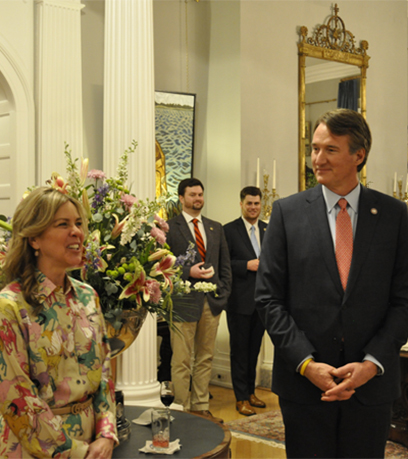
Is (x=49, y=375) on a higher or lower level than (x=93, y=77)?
lower

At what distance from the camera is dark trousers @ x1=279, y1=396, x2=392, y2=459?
1998mm

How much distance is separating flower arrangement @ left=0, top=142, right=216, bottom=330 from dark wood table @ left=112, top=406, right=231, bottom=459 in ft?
1.31

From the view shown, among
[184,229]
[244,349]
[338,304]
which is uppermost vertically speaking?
[184,229]

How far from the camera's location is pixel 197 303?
4828mm

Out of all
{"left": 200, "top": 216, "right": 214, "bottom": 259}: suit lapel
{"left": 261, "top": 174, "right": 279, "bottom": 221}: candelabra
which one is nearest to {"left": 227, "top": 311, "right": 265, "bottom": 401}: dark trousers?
{"left": 200, "top": 216, "right": 214, "bottom": 259}: suit lapel

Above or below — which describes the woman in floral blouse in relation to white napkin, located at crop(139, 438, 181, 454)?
above

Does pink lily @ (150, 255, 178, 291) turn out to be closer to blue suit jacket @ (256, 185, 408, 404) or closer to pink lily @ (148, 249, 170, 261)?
pink lily @ (148, 249, 170, 261)

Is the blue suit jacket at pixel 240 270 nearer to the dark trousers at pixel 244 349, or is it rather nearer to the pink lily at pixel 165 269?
the dark trousers at pixel 244 349

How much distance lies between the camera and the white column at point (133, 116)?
4.25 metres

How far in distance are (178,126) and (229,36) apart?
3.57 ft

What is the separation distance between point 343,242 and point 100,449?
1.04 m

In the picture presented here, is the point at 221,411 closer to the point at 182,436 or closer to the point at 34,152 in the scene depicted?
the point at 34,152

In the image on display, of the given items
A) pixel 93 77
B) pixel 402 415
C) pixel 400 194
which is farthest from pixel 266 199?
pixel 402 415

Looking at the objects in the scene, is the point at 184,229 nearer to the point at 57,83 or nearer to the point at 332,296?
the point at 57,83
